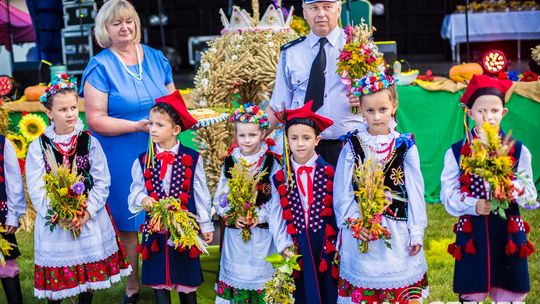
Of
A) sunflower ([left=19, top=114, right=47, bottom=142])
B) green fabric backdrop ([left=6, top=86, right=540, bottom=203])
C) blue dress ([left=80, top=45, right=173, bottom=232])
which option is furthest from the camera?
green fabric backdrop ([left=6, top=86, right=540, bottom=203])

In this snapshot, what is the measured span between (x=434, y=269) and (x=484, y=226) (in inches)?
66.4

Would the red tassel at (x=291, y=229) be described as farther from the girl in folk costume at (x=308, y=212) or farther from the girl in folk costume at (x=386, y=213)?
the girl in folk costume at (x=386, y=213)

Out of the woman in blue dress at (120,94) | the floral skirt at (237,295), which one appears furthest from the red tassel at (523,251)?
the woman in blue dress at (120,94)

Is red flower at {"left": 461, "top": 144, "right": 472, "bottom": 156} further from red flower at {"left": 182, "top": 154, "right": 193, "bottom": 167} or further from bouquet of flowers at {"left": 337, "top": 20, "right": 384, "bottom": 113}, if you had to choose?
red flower at {"left": 182, "top": 154, "right": 193, "bottom": 167}

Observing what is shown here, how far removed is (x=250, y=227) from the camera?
404 centimetres

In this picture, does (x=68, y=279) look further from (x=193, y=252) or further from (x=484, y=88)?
(x=484, y=88)

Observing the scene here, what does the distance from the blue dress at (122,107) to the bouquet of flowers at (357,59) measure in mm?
1250

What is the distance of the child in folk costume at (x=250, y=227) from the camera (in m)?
4.05

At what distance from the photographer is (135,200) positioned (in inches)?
162

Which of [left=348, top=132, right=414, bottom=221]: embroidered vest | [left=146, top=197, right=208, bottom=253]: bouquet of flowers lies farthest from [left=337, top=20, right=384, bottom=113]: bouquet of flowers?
[left=146, top=197, right=208, bottom=253]: bouquet of flowers

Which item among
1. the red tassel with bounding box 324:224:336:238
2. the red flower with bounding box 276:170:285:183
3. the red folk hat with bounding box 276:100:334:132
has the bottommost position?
the red tassel with bounding box 324:224:336:238

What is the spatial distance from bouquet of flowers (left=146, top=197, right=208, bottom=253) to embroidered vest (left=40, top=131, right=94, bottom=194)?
54 centimetres

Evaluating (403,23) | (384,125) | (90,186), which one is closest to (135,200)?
(90,186)

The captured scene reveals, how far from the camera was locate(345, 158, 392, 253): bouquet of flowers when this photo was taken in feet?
11.8
